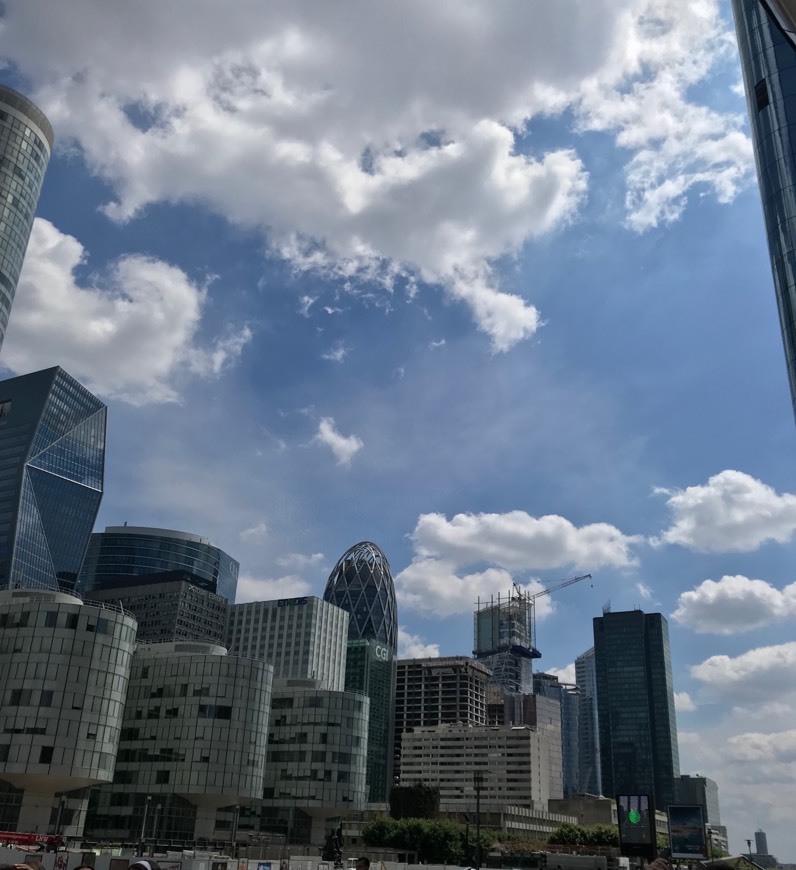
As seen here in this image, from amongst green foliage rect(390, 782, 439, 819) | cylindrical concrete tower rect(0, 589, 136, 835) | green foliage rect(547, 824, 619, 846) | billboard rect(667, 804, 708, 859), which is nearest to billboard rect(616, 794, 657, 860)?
billboard rect(667, 804, 708, 859)

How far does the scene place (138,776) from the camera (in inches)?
4628

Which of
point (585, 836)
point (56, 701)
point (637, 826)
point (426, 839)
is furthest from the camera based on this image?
point (585, 836)

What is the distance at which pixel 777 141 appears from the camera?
85312mm

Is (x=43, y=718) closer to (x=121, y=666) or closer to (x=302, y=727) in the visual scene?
(x=121, y=666)

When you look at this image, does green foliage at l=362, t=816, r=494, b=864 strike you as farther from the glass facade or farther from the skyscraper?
the skyscraper

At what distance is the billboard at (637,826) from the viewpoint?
4681 cm

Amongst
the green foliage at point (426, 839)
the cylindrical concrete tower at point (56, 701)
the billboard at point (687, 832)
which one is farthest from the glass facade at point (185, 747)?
the billboard at point (687, 832)

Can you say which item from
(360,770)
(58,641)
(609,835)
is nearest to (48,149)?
(58,641)

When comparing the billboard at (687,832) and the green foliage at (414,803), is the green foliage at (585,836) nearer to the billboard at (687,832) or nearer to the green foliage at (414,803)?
the green foliage at (414,803)

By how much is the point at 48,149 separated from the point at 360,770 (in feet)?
456

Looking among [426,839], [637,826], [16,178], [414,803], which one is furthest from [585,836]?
[16,178]

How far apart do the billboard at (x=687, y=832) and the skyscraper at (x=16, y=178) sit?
465 feet

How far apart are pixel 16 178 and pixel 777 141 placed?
462 feet

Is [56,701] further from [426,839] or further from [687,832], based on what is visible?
[687,832]
